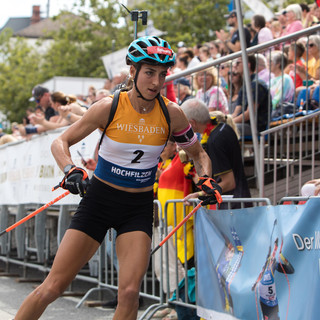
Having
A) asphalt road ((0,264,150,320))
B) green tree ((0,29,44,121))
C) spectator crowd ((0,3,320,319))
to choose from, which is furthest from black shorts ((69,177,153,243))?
green tree ((0,29,44,121))

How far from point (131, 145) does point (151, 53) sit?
0.68m

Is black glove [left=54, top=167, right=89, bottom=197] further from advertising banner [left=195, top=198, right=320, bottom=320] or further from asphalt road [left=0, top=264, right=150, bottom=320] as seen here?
asphalt road [left=0, top=264, right=150, bottom=320]

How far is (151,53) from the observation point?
15.9 ft

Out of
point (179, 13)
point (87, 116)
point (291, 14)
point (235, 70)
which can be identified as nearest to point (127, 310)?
point (87, 116)

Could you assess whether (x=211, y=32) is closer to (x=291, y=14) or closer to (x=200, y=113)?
(x=291, y=14)

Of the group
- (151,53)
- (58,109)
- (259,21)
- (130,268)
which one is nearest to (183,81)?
(58,109)

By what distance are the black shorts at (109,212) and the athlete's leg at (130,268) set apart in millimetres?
127

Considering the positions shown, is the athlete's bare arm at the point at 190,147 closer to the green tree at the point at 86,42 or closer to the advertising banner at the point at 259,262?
the advertising banner at the point at 259,262

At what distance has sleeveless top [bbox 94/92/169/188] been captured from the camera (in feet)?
16.1

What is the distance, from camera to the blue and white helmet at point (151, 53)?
4.86m

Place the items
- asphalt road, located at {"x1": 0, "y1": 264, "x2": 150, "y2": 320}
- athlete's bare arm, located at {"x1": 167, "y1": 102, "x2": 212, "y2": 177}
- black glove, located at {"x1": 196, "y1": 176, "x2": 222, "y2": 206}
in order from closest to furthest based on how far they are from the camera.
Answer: athlete's bare arm, located at {"x1": 167, "y1": 102, "x2": 212, "y2": 177}, black glove, located at {"x1": 196, "y1": 176, "x2": 222, "y2": 206}, asphalt road, located at {"x1": 0, "y1": 264, "x2": 150, "y2": 320}

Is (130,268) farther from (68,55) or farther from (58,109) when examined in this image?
(68,55)

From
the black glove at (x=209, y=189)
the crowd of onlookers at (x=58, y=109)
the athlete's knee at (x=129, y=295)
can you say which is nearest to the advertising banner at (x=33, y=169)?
the crowd of onlookers at (x=58, y=109)

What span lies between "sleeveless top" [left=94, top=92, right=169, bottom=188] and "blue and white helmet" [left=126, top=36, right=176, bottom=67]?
299mm
